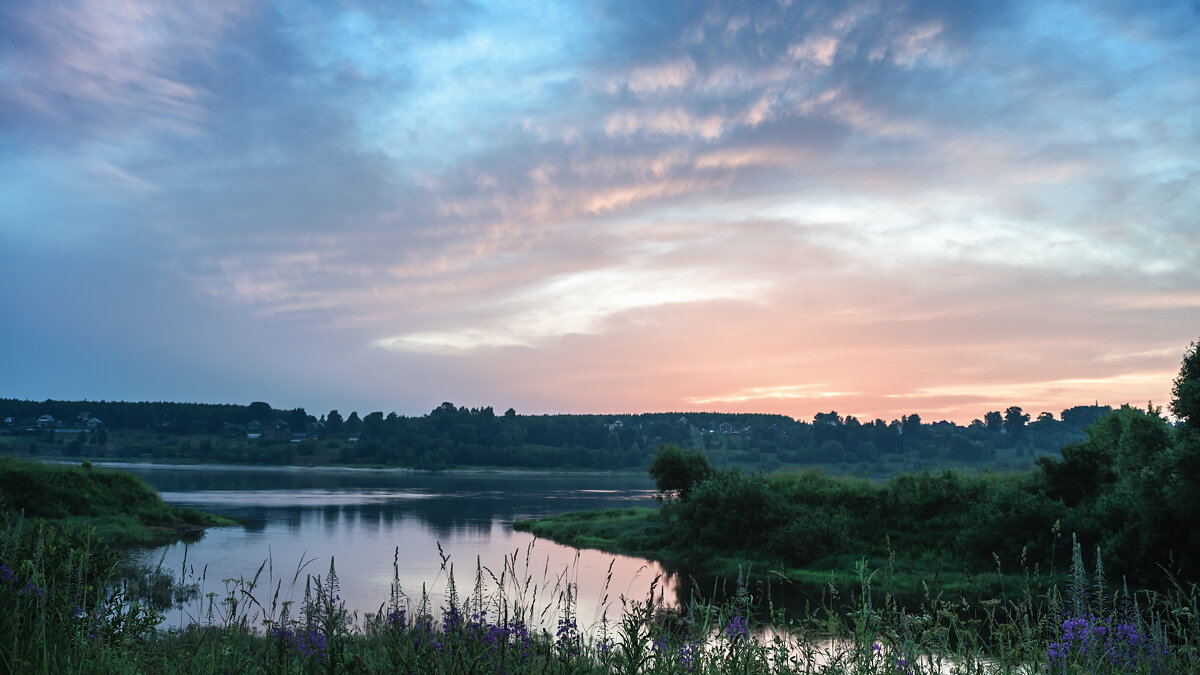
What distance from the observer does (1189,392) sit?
21094 millimetres

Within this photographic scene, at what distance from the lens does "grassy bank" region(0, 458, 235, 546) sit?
3888 centimetres

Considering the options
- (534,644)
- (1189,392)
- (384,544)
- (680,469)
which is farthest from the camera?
(384,544)

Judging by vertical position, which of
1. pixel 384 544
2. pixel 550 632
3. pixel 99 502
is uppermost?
pixel 550 632

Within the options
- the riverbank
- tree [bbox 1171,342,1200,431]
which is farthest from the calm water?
tree [bbox 1171,342,1200,431]

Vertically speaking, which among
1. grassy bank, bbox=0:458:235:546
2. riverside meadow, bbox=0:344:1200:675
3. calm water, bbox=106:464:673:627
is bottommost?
calm water, bbox=106:464:673:627

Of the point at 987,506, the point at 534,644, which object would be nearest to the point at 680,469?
the point at 987,506

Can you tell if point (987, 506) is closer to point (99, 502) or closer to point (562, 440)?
point (99, 502)

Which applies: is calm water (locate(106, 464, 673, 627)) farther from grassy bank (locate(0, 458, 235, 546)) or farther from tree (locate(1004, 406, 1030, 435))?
tree (locate(1004, 406, 1030, 435))

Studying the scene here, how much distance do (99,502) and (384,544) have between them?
54.8ft

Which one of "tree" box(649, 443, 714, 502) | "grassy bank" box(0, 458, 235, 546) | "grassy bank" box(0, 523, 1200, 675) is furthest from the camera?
"tree" box(649, 443, 714, 502)

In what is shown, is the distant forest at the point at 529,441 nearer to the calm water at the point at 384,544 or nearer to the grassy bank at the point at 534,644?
the calm water at the point at 384,544

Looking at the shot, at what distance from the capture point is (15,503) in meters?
38.6

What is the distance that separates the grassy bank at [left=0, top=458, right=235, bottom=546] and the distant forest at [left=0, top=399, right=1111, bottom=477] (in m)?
103

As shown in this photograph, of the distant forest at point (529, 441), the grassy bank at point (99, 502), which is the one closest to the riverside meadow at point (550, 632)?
the grassy bank at point (99, 502)
